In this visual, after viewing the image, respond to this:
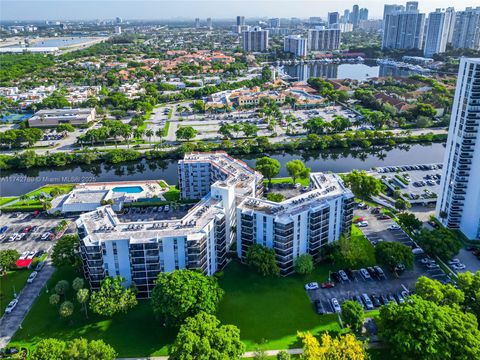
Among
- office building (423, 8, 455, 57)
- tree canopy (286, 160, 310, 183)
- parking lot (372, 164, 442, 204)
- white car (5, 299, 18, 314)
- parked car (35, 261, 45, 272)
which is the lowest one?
white car (5, 299, 18, 314)

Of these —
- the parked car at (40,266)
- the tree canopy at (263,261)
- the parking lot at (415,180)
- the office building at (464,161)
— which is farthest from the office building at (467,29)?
the parked car at (40,266)

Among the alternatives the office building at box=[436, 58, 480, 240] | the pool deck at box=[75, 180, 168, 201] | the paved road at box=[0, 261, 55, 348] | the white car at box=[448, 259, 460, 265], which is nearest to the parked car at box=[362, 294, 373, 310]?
the white car at box=[448, 259, 460, 265]

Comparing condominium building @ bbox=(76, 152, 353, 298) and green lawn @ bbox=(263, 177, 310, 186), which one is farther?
green lawn @ bbox=(263, 177, 310, 186)

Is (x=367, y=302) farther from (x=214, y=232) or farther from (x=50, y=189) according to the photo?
(x=50, y=189)

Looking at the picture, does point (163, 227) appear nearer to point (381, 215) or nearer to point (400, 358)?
point (400, 358)

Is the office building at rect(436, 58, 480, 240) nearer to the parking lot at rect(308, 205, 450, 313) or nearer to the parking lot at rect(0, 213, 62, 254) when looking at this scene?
the parking lot at rect(308, 205, 450, 313)

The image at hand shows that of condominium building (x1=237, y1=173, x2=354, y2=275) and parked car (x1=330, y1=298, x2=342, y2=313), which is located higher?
condominium building (x1=237, y1=173, x2=354, y2=275)

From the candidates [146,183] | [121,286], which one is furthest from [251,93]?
[121,286]

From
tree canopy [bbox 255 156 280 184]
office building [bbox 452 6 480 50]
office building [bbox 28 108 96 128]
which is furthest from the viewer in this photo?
office building [bbox 452 6 480 50]
